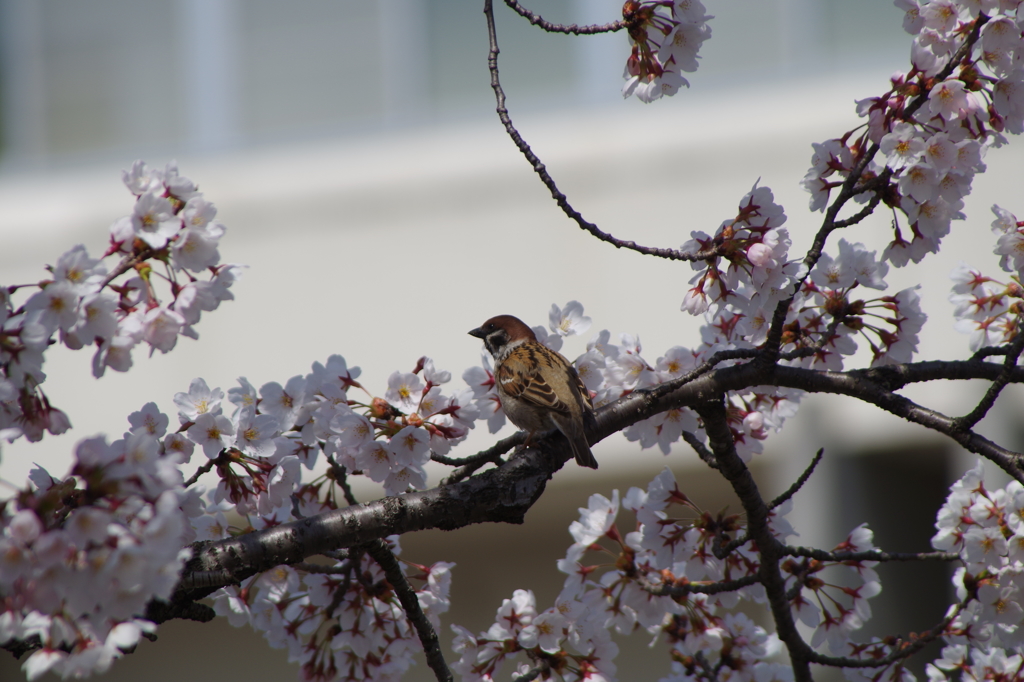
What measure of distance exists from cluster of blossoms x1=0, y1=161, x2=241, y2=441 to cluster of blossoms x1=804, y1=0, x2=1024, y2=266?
4.51 ft

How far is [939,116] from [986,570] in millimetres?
1270

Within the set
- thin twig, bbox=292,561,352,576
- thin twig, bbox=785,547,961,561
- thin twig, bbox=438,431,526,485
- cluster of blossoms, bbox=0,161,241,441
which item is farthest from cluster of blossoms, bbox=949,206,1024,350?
cluster of blossoms, bbox=0,161,241,441

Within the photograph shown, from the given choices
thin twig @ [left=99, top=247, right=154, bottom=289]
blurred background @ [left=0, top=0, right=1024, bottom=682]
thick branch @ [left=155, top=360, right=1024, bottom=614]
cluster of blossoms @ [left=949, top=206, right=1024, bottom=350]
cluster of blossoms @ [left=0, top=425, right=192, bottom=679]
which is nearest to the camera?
cluster of blossoms @ [left=0, top=425, right=192, bottom=679]

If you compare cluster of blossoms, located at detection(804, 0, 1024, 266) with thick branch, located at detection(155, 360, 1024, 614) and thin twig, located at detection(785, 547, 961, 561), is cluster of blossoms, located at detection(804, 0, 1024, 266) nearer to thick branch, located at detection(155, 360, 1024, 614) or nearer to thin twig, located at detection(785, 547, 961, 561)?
thick branch, located at detection(155, 360, 1024, 614)

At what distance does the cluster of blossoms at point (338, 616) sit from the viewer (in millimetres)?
2674

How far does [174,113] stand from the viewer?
8500 mm

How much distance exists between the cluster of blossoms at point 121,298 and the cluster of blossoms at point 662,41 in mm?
1237

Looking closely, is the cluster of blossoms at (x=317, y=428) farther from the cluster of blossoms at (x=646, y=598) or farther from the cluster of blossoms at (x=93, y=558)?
the cluster of blossoms at (x=93, y=558)

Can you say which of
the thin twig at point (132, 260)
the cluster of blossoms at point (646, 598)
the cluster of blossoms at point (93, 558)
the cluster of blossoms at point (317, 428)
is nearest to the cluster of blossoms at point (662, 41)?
the cluster of blossoms at point (317, 428)

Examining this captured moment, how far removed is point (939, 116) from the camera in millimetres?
2133

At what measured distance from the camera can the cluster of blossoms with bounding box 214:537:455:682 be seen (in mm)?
2674

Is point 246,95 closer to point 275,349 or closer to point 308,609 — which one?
point 275,349

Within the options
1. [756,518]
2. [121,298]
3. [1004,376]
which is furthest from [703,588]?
[121,298]

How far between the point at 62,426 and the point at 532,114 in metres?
6.40
